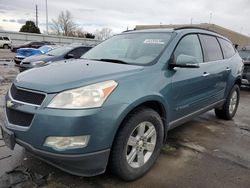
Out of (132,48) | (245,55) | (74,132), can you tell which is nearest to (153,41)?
(132,48)

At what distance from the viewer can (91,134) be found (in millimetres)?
2447

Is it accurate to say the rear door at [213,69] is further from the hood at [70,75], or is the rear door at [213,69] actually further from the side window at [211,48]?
the hood at [70,75]

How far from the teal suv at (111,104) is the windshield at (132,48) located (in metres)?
0.01

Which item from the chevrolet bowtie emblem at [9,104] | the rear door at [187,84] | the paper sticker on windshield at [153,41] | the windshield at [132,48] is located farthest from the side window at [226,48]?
the chevrolet bowtie emblem at [9,104]

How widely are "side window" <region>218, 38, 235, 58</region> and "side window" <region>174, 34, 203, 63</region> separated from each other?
1.15 metres

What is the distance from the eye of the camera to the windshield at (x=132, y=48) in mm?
3469

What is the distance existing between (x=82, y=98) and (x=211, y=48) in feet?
9.79

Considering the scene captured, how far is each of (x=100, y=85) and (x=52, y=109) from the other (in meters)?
0.51

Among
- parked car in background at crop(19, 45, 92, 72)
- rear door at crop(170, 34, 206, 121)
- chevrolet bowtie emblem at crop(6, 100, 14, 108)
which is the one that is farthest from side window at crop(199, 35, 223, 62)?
parked car in background at crop(19, 45, 92, 72)

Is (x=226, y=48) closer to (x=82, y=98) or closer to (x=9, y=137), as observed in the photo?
(x=82, y=98)

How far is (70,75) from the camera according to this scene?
2777 mm

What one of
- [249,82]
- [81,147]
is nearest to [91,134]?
[81,147]

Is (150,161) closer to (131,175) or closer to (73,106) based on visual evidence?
(131,175)

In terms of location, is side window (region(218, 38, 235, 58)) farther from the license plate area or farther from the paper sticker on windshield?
the license plate area
